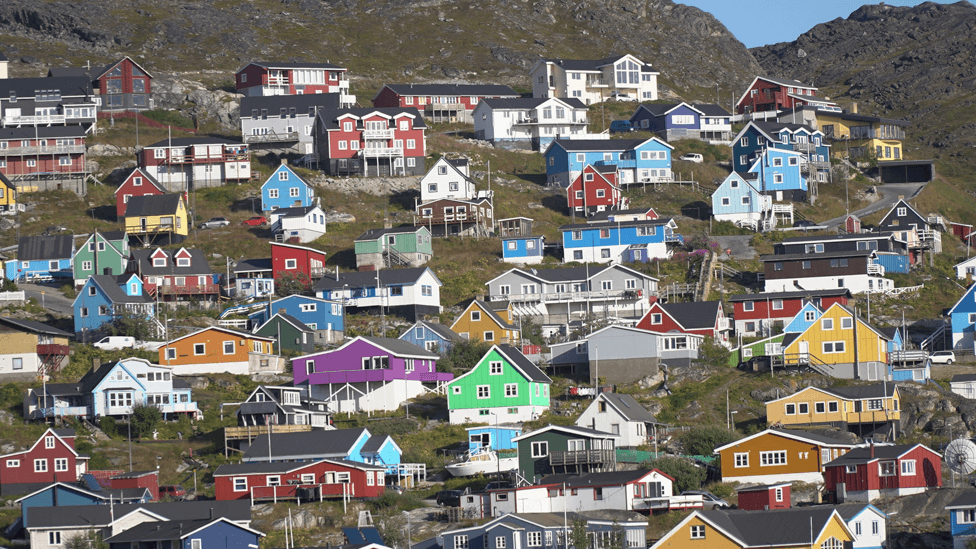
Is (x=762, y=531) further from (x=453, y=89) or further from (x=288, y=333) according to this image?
(x=453, y=89)

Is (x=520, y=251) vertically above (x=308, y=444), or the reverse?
(x=520, y=251)

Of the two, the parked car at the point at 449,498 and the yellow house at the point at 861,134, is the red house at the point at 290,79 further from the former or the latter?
the parked car at the point at 449,498

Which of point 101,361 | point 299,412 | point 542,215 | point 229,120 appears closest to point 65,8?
point 229,120

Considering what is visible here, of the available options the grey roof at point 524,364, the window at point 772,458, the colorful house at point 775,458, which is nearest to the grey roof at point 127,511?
the grey roof at point 524,364

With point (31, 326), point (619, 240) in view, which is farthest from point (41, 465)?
point (619, 240)

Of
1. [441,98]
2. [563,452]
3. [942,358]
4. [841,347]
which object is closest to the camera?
[563,452]

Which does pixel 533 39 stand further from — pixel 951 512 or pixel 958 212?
pixel 951 512

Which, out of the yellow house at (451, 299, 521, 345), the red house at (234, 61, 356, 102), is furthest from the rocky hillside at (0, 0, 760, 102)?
the yellow house at (451, 299, 521, 345)
